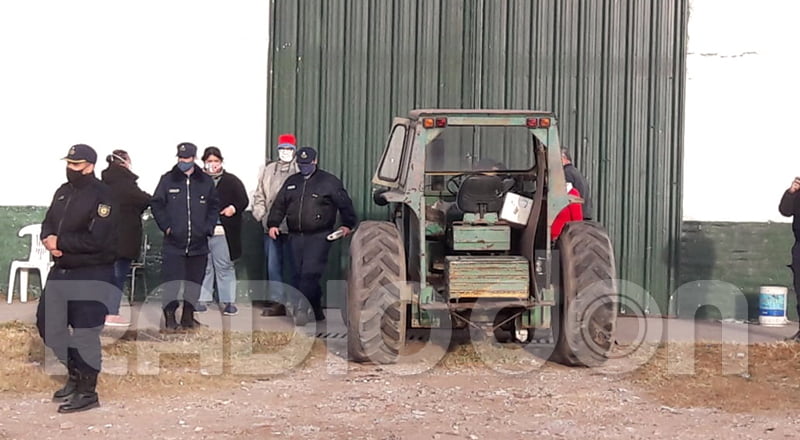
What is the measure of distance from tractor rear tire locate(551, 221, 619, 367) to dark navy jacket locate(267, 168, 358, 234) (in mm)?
2859

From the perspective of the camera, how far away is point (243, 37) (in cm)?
1300

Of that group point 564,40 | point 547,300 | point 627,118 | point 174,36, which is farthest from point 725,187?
point 174,36

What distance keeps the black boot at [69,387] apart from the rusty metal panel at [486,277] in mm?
2916

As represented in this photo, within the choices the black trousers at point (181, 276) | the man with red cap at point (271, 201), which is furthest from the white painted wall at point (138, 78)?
the black trousers at point (181, 276)

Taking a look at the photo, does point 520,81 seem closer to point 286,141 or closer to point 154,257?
point 286,141

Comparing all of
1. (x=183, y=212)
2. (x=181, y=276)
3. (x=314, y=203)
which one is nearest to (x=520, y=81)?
(x=314, y=203)

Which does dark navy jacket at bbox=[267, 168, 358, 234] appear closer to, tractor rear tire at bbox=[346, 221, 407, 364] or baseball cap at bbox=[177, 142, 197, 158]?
baseball cap at bbox=[177, 142, 197, 158]

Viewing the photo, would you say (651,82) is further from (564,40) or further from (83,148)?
(83,148)

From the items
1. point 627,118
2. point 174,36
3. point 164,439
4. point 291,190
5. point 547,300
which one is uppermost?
point 174,36

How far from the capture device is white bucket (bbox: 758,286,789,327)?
11.9 metres

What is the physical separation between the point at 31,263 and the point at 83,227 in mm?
5649

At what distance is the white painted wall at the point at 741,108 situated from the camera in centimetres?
1245

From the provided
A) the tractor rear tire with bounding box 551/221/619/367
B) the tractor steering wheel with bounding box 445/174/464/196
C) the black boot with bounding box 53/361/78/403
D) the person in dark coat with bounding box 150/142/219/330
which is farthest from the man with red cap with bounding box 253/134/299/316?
the black boot with bounding box 53/361/78/403

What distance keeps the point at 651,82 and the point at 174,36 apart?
5328 mm
